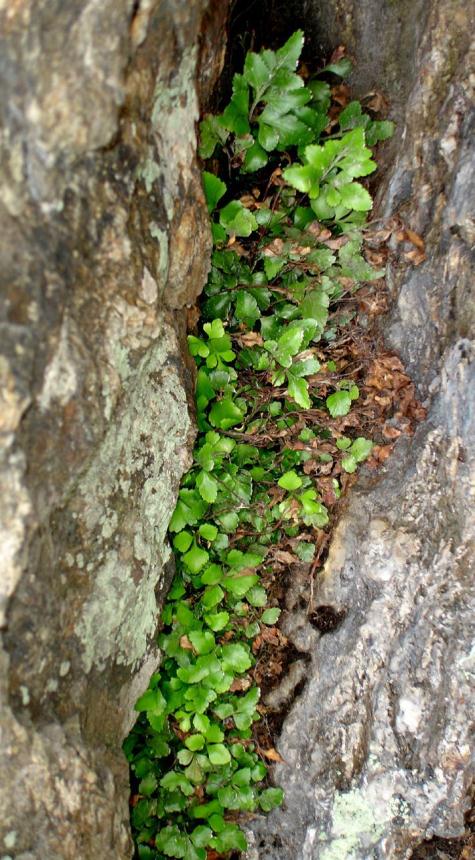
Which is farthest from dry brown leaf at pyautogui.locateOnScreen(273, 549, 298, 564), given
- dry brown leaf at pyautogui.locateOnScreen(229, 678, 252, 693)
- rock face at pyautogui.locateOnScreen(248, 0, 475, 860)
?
dry brown leaf at pyautogui.locateOnScreen(229, 678, 252, 693)

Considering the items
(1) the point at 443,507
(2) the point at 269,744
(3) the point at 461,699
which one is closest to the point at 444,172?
(1) the point at 443,507

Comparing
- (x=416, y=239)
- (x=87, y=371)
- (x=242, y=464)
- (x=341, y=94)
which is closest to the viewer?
(x=87, y=371)

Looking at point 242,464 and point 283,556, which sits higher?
point 242,464

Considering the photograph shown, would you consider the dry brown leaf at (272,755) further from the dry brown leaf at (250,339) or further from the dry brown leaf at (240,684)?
the dry brown leaf at (250,339)

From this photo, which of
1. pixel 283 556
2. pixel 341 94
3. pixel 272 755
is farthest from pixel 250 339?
pixel 272 755

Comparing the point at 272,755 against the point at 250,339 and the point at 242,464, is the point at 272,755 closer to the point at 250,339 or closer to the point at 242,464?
the point at 242,464

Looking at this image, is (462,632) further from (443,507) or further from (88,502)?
(88,502)

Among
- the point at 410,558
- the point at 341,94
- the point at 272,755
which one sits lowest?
the point at 272,755

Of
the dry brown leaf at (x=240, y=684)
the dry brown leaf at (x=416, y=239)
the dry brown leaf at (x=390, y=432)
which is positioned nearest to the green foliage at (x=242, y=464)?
the dry brown leaf at (x=240, y=684)
